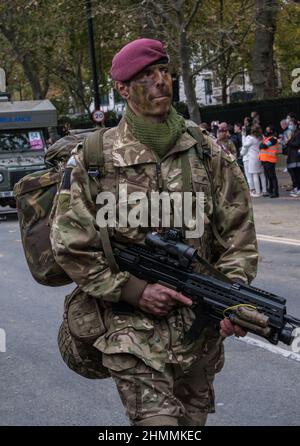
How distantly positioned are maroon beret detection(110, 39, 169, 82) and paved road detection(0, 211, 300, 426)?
2465 millimetres

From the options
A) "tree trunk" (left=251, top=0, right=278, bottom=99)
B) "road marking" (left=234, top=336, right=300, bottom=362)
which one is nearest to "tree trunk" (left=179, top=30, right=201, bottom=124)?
"tree trunk" (left=251, top=0, right=278, bottom=99)

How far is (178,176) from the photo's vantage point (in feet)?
11.9

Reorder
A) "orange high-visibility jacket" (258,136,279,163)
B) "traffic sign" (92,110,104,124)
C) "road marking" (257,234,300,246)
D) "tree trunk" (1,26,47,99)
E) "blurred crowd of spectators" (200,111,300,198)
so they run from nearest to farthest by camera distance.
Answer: "road marking" (257,234,300,246) < "blurred crowd of spectators" (200,111,300,198) < "orange high-visibility jacket" (258,136,279,163) < "traffic sign" (92,110,104,124) < "tree trunk" (1,26,47,99)

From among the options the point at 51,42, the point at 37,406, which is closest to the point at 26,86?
the point at 51,42

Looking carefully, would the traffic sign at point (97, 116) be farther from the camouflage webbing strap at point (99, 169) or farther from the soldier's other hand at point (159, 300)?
the soldier's other hand at point (159, 300)

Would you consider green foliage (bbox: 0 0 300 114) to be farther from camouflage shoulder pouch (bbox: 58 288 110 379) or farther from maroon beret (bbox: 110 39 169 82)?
camouflage shoulder pouch (bbox: 58 288 110 379)

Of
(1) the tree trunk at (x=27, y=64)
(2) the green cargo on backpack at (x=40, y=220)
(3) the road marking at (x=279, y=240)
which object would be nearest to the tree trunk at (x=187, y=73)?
(3) the road marking at (x=279, y=240)

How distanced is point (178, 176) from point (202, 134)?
0.26 meters

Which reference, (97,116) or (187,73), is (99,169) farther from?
(97,116)

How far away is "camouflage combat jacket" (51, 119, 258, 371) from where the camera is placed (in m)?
3.54

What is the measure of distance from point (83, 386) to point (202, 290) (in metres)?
2.93

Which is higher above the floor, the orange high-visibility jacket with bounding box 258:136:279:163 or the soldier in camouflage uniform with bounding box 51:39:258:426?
the soldier in camouflage uniform with bounding box 51:39:258:426
